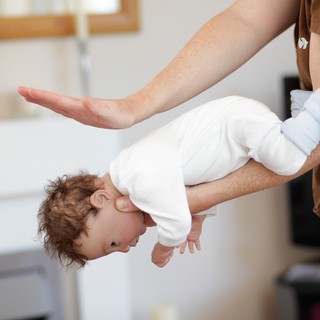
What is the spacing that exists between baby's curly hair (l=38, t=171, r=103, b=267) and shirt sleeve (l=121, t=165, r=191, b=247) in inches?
3.0

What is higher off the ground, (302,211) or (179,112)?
(179,112)

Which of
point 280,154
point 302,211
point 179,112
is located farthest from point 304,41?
point 302,211

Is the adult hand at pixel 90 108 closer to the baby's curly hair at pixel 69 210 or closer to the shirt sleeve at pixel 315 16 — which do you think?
the baby's curly hair at pixel 69 210

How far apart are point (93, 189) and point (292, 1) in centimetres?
48

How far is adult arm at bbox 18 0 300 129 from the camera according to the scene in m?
0.95

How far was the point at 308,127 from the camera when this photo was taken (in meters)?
0.95

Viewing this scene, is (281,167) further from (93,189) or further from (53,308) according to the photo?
(53,308)

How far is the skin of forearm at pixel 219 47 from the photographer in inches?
41.3

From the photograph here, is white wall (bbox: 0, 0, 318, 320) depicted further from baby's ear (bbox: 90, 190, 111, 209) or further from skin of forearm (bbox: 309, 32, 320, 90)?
skin of forearm (bbox: 309, 32, 320, 90)

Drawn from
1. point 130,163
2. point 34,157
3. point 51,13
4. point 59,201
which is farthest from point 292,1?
point 51,13

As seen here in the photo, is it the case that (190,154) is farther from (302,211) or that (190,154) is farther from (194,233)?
(302,211)

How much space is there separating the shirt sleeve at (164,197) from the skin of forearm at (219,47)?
11 centimetres

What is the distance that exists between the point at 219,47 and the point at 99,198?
0.33m

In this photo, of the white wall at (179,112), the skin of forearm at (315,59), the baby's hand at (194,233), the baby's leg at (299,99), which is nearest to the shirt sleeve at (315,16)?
the skin of forearm at (315,59)
